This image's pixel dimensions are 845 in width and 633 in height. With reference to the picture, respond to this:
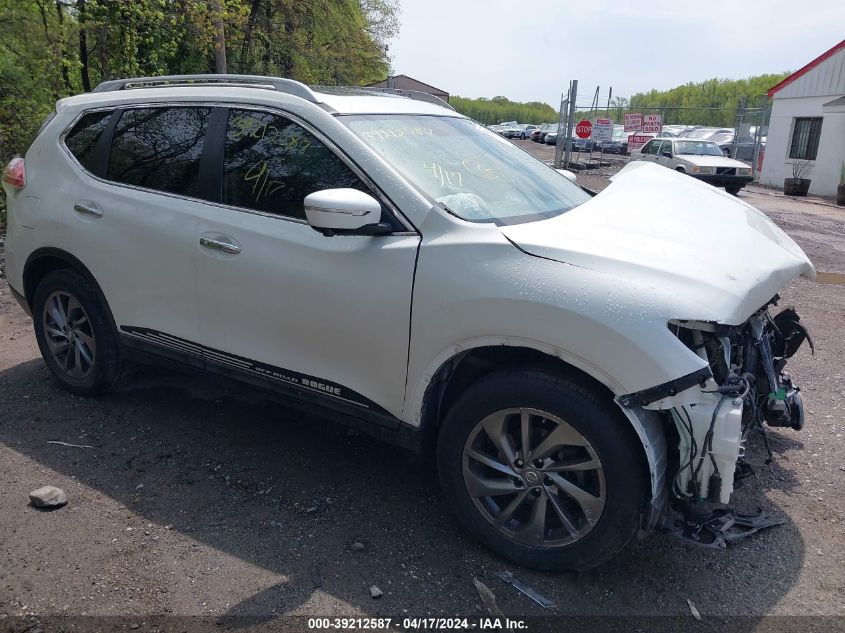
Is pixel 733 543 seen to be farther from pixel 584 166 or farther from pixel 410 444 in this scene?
pixel 584 166

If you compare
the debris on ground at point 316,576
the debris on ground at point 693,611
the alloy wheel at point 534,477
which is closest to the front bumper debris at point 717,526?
the debris on ground at point 693,611

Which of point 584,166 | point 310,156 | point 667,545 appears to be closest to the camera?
point 667,545

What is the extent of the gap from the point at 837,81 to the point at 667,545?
22.9m

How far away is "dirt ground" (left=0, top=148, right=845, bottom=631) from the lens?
104 inches

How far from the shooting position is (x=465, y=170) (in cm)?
332

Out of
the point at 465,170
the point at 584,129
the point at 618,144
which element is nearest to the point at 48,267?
the point at 465,170

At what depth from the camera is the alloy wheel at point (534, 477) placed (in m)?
2.60

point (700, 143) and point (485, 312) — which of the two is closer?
point (485, 312)

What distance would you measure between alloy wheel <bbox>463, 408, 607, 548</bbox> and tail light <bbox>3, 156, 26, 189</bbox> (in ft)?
11.1

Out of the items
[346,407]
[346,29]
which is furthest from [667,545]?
[346,29]

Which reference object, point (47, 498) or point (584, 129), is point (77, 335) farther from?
point (584, 129)

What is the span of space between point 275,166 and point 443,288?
1.17m

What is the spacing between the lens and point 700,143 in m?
20.9

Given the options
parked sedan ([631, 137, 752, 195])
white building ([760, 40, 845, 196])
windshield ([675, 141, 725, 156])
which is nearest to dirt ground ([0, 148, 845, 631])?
parked sedan ([631, 137, 752, 195])
